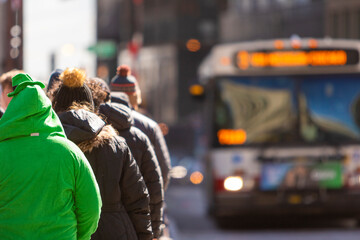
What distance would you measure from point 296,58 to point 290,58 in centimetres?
11

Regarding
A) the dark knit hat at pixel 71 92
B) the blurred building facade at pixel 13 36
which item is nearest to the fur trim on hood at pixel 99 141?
the dark knit hat at pixel 71 92

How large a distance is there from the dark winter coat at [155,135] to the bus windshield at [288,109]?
674cm

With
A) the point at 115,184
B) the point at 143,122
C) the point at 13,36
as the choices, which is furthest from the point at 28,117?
A: the point at 13,36

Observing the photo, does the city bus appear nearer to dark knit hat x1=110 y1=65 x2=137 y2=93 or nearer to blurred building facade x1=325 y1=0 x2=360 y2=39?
dark knit hat x1=110 y1=65 x2=137 y2=93

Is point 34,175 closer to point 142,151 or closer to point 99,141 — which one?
point 99,141

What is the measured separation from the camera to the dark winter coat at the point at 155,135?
6.57m

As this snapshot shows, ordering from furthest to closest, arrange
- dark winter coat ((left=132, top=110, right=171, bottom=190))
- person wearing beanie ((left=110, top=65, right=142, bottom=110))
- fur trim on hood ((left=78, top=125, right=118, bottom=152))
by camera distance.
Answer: person wearing beanie ((left=110, top=65, right=142, bottom=110)) < dark winter coat ((left=132, top=110, right=171, bottom=190)) < fur trim on hood ((left=78, top=125, right=118, bottom=152))

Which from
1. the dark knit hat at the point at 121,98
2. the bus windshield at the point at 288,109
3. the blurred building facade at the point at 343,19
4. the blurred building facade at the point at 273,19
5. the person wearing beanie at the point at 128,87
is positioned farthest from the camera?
the blurred building facade at the point at 273,19

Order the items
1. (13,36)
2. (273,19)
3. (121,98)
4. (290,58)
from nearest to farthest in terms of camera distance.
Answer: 1. (121,98)
2. (13,36)
3. (290,58)
4. (273,19)

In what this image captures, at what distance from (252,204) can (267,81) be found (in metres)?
1.89

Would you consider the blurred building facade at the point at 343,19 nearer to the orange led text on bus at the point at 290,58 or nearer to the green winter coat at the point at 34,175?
the orange led text on bus at the point at 290,58

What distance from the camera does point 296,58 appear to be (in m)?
13.9

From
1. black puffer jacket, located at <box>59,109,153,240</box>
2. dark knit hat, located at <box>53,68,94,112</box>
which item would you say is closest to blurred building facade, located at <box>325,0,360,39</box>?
black puffer jacket, located at <box>59,109,153,240</box>

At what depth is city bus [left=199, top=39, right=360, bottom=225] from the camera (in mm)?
13500
